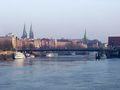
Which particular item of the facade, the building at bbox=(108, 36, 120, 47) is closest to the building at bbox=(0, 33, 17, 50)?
the facade

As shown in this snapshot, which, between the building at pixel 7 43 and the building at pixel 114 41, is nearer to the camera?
the building at pixel 7 43

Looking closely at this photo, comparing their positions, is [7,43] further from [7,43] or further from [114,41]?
[114,41]

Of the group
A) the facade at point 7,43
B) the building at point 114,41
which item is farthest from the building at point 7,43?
the building at point 114,41

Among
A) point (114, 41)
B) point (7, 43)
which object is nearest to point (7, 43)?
point (7, 43)

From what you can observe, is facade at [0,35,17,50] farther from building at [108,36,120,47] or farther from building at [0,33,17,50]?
building at [108,36,120,47]

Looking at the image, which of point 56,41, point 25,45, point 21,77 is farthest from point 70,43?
point 21,77

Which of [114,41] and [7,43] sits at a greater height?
[114,41]

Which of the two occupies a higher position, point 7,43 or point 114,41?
point 114,41

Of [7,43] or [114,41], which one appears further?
[114,41]

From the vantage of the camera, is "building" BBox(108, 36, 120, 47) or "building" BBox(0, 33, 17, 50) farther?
"building" BBox(108, 36, 120, 47)

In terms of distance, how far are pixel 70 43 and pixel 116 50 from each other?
180 ft

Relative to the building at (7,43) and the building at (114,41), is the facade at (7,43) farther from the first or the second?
the building at (114,41)

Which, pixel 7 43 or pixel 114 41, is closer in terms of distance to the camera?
pixel 7 43

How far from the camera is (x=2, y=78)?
3262 centimetres
